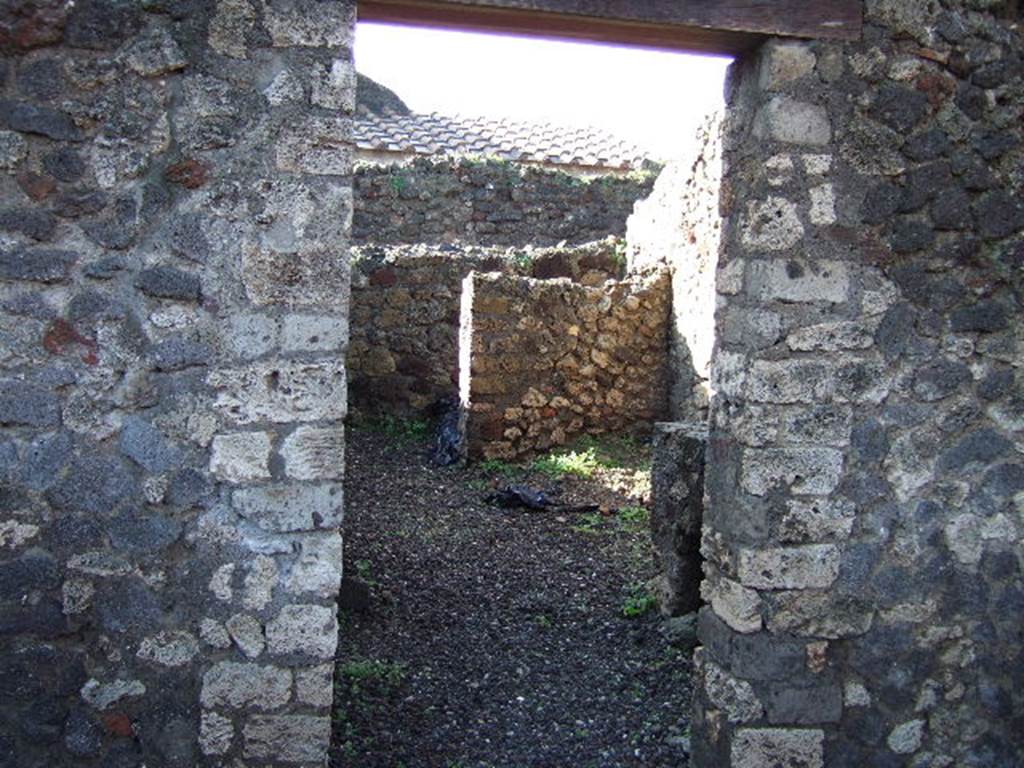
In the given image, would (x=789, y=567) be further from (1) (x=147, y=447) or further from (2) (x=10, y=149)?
(2) (x=10, y=149)

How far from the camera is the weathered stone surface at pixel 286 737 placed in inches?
123

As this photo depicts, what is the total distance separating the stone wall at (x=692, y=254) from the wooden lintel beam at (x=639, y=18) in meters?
3.92

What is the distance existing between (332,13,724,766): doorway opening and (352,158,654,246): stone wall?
0.02 meters

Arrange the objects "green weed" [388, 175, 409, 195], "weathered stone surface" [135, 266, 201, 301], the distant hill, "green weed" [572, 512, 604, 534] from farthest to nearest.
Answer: the distant hill, "green weed" [388, 175, 409, 195], "green weed" [572, 512, 604, 534], "weathered stone surface" [135, 266, 201, 301]

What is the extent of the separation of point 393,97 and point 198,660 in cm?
1477

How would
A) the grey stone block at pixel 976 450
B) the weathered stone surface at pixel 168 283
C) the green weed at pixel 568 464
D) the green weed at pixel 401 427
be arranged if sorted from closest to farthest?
the weathered stone surface at pixel 168 283, the grey stone block at pixel 976 450, the green weed at pixel 568 464, the green weed at pixel 401 427

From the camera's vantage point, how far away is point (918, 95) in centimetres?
346

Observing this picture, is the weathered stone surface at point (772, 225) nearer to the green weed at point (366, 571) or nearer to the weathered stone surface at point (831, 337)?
the weathered stone surface at point (831, 337)

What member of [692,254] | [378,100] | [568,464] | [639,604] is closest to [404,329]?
[568,464]

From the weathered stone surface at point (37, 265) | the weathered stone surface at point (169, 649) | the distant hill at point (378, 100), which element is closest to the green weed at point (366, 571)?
the weathered stone surface at point (169, 649)

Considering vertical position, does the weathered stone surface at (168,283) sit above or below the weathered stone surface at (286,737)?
above

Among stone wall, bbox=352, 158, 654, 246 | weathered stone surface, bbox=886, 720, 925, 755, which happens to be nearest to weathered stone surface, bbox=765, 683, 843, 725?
weathered stone surface, bbox=886, 720, 925, 755

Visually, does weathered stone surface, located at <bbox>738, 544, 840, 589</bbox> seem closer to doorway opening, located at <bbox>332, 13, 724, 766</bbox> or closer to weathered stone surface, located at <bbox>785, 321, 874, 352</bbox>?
weathered stone surface, located at <bbox>785, 321, 874, 352</bbox>

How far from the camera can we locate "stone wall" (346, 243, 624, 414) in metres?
9.13
